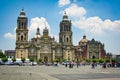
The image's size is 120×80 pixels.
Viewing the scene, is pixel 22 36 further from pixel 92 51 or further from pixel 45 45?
pixel 92 51

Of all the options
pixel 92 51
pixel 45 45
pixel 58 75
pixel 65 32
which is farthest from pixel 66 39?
pixel 58 75

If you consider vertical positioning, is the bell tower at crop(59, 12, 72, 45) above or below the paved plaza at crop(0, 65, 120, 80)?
above

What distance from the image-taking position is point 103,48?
5290 inches

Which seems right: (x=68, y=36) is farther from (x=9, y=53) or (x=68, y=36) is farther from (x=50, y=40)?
(x=9, y=53)

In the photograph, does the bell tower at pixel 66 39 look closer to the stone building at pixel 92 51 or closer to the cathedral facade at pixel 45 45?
the cathedral facade at pixel 45 45

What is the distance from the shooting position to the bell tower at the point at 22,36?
116562 mm

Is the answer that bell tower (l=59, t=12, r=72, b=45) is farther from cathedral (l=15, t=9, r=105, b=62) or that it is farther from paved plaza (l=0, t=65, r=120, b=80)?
paved plaza (l=0, t=65, r=120, b=80)

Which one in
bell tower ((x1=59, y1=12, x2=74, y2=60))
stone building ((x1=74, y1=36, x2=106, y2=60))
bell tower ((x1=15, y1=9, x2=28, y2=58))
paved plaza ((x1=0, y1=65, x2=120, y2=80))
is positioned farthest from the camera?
stone building ((x1=74, y1=36, x2=106, y2=60))

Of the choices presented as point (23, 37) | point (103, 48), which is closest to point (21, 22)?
point (23, 37)

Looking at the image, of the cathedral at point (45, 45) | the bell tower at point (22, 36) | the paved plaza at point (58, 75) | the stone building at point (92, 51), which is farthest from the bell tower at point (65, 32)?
the paved plaza at point (58, 75)

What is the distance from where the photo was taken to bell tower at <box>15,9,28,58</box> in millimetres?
116562

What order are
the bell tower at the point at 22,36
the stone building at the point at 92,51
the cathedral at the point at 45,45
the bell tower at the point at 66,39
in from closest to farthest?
the bell tower at the point at 22,36 < the cathedral at the point at 45,45 < the bell tower at the point at 66,39 < the stone building at the point at 92,51

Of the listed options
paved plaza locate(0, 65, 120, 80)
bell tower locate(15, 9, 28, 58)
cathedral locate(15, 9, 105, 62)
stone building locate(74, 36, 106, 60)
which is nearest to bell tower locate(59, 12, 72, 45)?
cathedral locate(15, 9, 105, 62)

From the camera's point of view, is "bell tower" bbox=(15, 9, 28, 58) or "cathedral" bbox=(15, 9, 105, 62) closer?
"bell tower" bbox=(15, 9, 28, 58)
